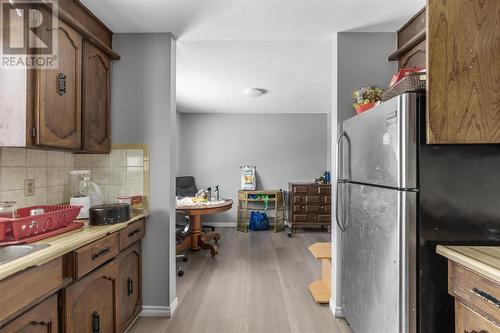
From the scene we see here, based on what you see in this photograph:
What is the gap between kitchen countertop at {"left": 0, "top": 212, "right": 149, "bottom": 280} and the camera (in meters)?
1.02

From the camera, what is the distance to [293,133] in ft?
19.3

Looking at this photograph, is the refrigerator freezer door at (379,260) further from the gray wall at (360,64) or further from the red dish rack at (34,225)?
the red dish rack at (34,225)

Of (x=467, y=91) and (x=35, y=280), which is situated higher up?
(x=467, y=91)

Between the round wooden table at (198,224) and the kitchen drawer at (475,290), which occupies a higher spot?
the kitchen drawer at (475,290)

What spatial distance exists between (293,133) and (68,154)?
4413mm

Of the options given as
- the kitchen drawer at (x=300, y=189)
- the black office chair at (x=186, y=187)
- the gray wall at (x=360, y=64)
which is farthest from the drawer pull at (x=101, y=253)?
the kitchen drawer at (x=300, y=189)

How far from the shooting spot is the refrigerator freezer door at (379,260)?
130 cm

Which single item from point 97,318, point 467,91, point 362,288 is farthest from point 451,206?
point 97,318

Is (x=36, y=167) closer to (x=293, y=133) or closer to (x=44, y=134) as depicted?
(x=44, y=134)

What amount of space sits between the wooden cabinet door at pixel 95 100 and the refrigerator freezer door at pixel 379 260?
186 centimetres

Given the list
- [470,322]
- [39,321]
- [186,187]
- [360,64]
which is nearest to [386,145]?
[470,322]

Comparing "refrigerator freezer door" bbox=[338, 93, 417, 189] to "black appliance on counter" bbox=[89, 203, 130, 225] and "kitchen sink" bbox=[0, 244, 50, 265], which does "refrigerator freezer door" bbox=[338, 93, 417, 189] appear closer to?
"black appliance on counter" bbox=[89, 203, 130, 225]

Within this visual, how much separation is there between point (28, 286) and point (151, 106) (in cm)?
152

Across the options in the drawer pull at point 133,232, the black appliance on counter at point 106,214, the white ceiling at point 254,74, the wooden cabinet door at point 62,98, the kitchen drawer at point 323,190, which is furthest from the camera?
the kitchen drawer at point 323,190
